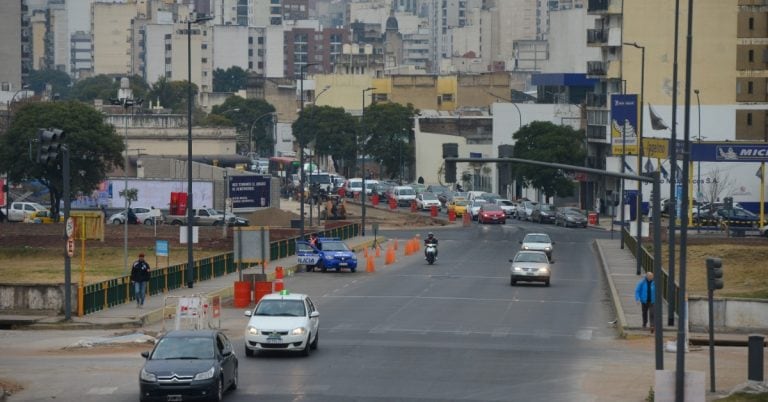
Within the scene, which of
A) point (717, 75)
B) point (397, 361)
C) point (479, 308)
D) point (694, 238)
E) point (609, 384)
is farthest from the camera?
point (717, 75)

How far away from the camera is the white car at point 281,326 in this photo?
3366 centimetres

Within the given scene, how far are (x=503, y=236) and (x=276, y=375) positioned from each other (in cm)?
5879

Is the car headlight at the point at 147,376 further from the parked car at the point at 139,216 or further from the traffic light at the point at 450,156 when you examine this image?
the parked car at the point at 139,216

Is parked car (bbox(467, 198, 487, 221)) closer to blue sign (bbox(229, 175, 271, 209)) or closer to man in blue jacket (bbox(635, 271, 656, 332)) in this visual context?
blue sign (bbox(229, 175, 271, 209))

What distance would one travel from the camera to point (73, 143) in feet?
324

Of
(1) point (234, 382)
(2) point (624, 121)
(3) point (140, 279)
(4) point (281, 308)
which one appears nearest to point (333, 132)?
(2) point (624, 121)

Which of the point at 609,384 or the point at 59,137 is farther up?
the point at 59,137

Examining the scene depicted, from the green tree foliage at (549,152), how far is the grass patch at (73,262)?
161 ft

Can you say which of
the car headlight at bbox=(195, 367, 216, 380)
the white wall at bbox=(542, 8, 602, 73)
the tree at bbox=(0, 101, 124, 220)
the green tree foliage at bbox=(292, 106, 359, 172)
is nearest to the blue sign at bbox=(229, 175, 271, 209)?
the tree at bbox=(0, 101, 124, 220)

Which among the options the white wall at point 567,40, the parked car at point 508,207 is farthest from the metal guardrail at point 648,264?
the white wall at point 567,40

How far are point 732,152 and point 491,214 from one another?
18.6 metres

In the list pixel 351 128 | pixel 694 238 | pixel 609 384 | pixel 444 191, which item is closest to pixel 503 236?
pixel 694 238

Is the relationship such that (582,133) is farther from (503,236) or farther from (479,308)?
(479,308)

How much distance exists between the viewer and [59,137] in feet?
124
